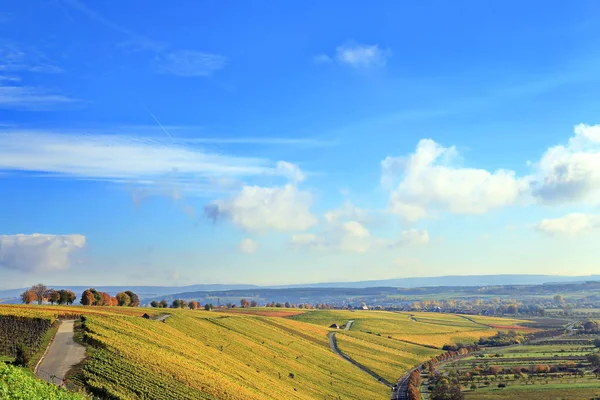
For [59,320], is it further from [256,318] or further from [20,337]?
[256,318]

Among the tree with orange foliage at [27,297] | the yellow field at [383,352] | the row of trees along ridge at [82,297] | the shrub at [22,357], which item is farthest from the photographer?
the tree with orange foliage at [27,297]

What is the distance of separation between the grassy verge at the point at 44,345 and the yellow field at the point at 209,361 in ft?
15.2

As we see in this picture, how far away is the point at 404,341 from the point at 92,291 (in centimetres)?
11624

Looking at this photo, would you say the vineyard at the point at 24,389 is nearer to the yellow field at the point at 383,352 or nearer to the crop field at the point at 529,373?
the crop field at the point at 529,373

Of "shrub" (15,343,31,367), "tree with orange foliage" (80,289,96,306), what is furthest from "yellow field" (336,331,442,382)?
"shrub" (15,343,31,367)

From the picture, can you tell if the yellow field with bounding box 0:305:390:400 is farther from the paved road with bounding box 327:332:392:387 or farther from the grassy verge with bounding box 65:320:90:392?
the paved road with bounding box 327:332:392:387

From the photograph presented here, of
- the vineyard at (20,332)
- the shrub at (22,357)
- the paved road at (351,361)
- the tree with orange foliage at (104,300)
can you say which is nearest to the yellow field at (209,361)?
the paved road at (351,361)

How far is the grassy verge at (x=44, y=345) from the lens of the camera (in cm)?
5405

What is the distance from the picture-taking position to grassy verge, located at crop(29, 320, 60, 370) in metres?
54.1

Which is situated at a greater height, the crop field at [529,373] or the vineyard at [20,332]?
the vineyard at [20,332]

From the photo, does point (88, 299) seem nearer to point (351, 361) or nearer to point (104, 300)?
point (104, 300)

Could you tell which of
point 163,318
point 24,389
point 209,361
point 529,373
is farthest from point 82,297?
point 529,373

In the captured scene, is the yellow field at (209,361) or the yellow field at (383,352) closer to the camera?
the yellow field at (209,361)

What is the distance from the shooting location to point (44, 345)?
60.3 meters
